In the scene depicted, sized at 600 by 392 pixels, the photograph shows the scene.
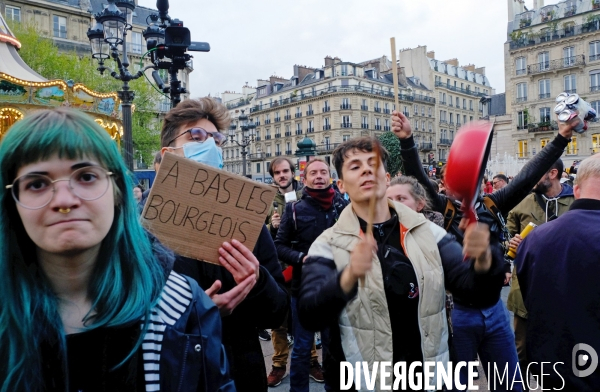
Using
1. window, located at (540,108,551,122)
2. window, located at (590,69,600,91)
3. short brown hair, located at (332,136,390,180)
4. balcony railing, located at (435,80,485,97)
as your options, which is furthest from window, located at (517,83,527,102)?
short brown hair, located at (332,136,390,180)

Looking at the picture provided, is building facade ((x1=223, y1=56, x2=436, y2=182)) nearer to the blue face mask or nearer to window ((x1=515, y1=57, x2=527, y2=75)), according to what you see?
window ((x1=515, y1=57, x2=527, y2=75))

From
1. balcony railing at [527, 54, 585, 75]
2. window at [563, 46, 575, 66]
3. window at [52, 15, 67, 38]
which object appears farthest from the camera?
window at [563, 46, 575, 66]

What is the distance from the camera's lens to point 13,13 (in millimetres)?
37969

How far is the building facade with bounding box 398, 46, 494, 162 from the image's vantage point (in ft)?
224

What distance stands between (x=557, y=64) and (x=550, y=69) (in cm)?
73

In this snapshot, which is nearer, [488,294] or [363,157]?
[488,294]

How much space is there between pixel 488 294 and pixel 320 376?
291cm

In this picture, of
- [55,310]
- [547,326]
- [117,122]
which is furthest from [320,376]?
[117,122]

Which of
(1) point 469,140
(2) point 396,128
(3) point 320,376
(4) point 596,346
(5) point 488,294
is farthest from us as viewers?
(3) point 320,376

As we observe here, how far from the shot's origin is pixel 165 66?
21.7 ft

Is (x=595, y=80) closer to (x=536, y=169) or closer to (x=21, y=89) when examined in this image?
(x=21, y=89)

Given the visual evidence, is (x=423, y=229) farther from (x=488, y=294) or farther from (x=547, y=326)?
(x=547, y=326)

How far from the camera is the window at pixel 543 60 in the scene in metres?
42.9

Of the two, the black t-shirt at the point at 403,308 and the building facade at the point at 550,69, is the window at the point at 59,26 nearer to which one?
the building facade at the point at 550,69
